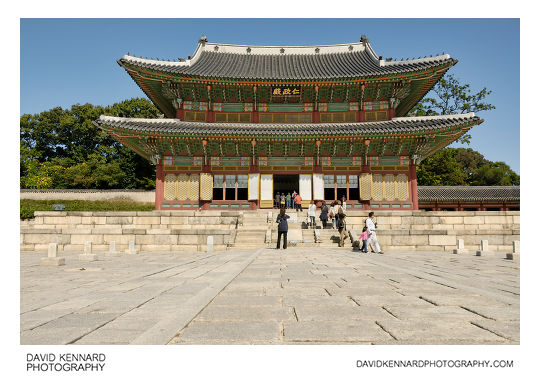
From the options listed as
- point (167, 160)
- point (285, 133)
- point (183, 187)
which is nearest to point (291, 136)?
point (285, 133)

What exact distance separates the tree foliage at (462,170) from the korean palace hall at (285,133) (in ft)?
49.3

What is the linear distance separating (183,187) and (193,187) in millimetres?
600

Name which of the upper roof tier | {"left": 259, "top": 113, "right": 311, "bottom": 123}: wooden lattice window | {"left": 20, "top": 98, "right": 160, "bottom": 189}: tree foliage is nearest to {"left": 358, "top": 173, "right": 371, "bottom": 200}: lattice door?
{"left": 259, "top": 113, "right": 311, "bottom": 123}: wooden lattice window

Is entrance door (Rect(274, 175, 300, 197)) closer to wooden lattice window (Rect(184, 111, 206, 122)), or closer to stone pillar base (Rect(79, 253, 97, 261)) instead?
wooden lattice window (Rect(184, 111, 206, 122))

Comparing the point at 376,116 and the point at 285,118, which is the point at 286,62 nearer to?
the point at 285,118

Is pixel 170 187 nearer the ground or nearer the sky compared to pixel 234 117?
nearer the ground

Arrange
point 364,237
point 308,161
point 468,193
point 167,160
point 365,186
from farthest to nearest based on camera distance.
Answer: point 468,193 < point 308,161 < point 167,160 < point 365,186 < point 364,237

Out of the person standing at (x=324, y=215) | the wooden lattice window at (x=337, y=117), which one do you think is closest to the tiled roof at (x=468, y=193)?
the wooden lattice window at (x=337, y=117)

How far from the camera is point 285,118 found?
64.9 feet

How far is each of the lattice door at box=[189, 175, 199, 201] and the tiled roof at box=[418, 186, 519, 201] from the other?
58.0 feet

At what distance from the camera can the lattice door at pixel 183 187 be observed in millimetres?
18359

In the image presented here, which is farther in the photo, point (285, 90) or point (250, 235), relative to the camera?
point (285, 90)

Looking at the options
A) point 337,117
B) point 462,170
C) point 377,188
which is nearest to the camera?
point 377,188
